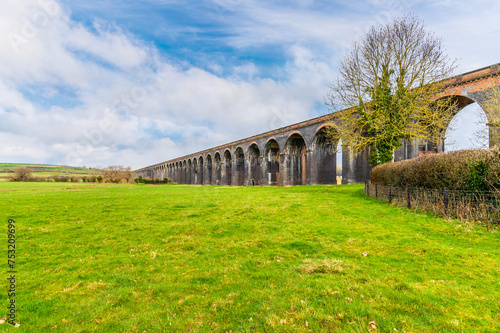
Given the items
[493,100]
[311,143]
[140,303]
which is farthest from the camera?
[311,143]

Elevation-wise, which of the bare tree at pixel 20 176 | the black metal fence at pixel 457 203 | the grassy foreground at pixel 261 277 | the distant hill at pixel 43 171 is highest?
the distant hill at pixel 43 171

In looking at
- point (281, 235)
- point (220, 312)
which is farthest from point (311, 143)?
point (220, 312)

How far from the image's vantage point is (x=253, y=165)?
48062mm

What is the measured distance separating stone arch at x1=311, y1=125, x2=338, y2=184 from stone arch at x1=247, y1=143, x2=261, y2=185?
16.3m

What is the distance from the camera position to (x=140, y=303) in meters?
3.79

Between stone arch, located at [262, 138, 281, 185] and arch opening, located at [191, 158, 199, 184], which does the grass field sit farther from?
stone arch, located at [262, 138, 281, 185]

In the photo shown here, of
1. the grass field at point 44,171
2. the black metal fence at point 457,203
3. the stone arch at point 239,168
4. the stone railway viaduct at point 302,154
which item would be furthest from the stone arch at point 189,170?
the black metal fence at point 457,203

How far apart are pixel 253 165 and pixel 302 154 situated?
1191 centimetres

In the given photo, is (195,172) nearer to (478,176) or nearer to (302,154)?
(302,154)

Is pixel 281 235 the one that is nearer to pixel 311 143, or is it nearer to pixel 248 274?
pixel 248 274

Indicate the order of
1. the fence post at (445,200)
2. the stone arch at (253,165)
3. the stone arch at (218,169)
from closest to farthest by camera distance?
the fence post at (445,200) < the stone arch at (253,165) < the stone arch at (218,169)

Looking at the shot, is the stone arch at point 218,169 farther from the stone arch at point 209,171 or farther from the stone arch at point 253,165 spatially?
the stone arch at point 253,165

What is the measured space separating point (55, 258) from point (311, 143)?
29526mm

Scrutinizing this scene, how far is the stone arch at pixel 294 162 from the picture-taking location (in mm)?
37906
